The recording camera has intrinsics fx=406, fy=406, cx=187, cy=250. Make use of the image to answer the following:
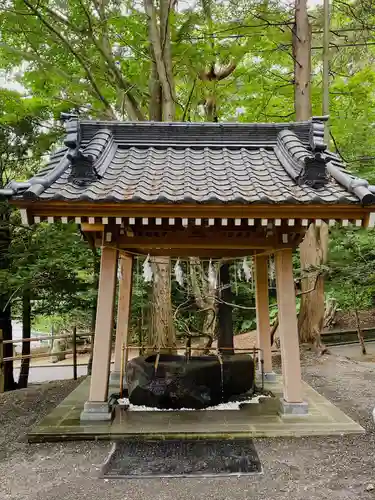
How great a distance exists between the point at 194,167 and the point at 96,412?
11.7 feet

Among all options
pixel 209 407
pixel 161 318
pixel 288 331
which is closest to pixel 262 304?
pixel 288 331

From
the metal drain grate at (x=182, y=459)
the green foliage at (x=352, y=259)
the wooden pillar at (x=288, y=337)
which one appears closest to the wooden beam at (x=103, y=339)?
the metal drain grate at (x=182, y=459)

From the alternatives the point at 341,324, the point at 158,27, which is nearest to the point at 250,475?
the point at 158,27

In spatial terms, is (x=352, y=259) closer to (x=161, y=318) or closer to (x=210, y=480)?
(x=161, y=318)

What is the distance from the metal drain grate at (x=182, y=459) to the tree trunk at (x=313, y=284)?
19.9 feet

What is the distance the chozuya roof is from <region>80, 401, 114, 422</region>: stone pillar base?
8.93 feet

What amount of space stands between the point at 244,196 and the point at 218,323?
19.2 feet

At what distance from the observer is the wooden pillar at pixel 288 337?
5.38 metres

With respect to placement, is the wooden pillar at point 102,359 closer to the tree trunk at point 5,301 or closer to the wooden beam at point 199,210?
the wooden beam at point 199,210

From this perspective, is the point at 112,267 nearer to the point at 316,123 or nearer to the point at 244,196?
the point at 244,196

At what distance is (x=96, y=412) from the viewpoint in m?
5.33

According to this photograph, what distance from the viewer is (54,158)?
20.5ft

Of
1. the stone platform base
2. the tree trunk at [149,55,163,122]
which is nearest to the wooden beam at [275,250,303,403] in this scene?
the stone platform base

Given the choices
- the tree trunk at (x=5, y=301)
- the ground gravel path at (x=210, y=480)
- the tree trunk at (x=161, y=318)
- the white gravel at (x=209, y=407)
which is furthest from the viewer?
the tree trunk at (x=5, y=301)
